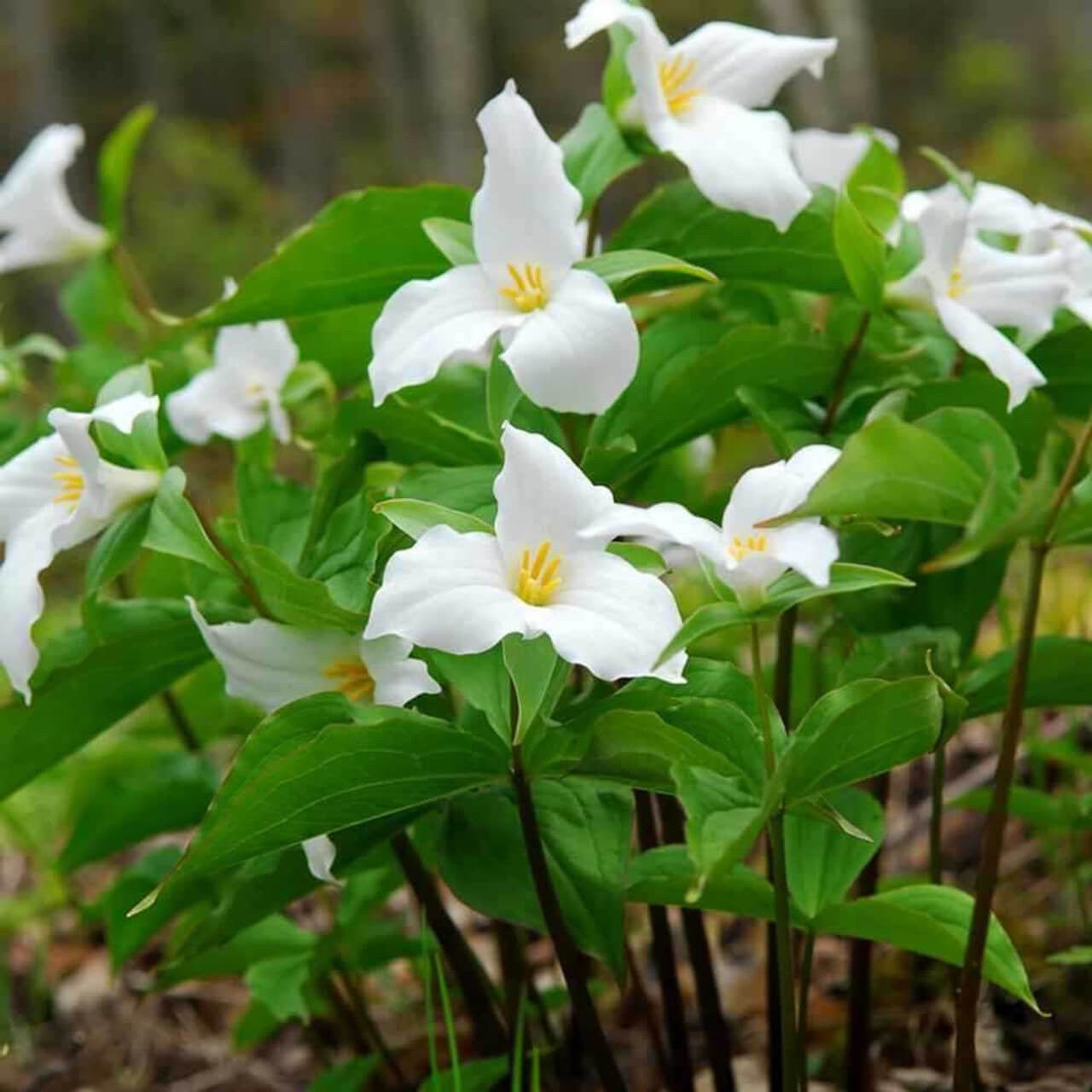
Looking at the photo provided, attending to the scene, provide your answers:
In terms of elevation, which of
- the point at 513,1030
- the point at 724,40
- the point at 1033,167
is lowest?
the point at 1033,167

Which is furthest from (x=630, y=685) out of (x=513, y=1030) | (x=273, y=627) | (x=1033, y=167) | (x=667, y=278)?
(x=1033, y=167)

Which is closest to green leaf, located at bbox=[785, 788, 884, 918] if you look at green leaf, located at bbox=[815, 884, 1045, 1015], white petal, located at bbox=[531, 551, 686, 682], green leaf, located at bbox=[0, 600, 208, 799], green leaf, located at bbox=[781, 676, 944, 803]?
green leaf, located at bbox=[815, 884, 1045, 1015]

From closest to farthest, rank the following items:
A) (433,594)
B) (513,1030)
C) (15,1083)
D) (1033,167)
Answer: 1. (433,594)
2. (513,1030)
3. (15,1083)
4. (1033,167)

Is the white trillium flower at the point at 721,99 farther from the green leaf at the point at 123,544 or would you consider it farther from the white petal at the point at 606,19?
the green leaf at the point at 123,544

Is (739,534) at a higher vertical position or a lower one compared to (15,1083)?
higher

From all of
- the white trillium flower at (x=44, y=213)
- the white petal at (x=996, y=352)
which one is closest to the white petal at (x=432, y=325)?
the white petal at (x=996, y=352)

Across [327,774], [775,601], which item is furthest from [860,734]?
[327,774]

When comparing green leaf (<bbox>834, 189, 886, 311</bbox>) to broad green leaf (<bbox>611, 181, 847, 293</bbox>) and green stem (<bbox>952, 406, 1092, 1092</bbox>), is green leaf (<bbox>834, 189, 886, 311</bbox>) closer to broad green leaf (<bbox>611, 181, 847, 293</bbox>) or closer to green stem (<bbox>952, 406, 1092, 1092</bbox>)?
broad green leaf (<bbox>611, 181, 847, 293</bbox>)

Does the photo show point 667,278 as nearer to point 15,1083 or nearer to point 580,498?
point 580,498

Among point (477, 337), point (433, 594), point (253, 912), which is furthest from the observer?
point (253, 912)
